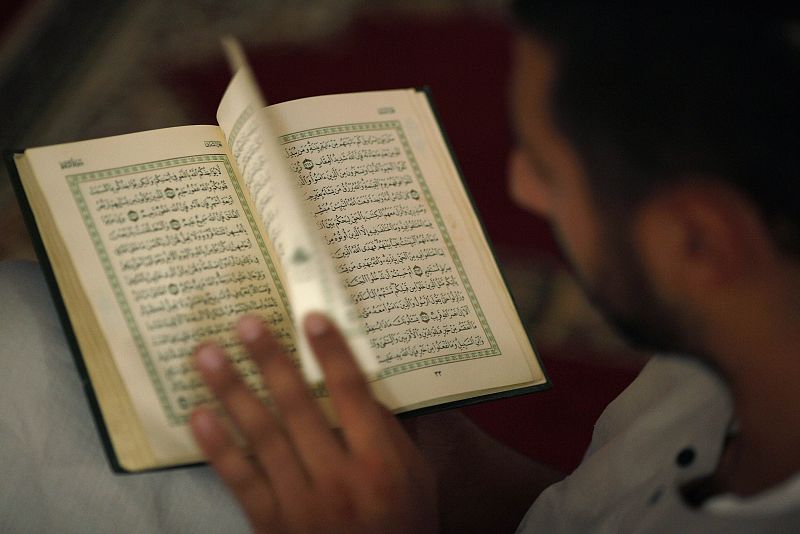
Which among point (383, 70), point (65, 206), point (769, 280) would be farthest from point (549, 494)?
point (383, 70)

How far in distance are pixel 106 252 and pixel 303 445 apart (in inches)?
12.7

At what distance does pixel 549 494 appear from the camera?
113 cm

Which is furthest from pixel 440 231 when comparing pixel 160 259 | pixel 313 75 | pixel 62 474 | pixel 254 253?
pixel 313 75

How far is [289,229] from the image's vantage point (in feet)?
2.82

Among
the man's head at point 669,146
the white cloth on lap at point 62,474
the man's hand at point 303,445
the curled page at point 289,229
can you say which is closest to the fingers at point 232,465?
the man's hand at point 303,445

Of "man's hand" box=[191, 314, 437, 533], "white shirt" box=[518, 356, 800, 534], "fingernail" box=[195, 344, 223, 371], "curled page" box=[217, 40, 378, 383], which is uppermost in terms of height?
"curled page" box=[217, 40, 378, 383]

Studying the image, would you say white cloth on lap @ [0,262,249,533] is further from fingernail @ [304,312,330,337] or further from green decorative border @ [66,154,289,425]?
fingernail @ [304,312,330,337]

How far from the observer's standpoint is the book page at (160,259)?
0.89 m

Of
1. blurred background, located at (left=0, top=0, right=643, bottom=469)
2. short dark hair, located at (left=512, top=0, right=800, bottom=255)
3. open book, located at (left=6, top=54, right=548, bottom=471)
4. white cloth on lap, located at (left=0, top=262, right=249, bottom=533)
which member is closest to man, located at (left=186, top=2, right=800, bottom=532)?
short dark hair, located at (left=512, top=0, right=800, bottom=255)

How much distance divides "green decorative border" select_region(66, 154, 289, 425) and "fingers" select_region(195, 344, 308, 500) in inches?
4.1

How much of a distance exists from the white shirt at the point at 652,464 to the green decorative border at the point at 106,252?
0.47m

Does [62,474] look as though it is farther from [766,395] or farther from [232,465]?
[766,395]

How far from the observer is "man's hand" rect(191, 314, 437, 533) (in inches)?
31.4

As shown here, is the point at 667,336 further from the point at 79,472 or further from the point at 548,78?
the point at 79,472
